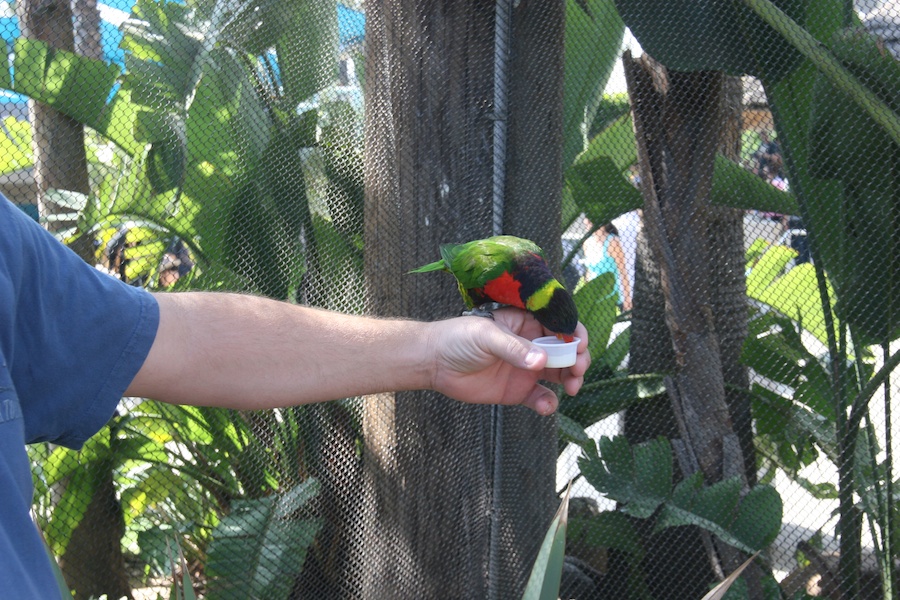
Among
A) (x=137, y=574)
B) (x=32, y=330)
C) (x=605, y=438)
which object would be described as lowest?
(x=137, y=574)

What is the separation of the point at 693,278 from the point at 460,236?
94 centimetres

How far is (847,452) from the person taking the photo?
2.47 m

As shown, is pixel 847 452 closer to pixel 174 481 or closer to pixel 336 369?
pixel 336 369

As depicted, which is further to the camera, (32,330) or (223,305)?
(223,305)

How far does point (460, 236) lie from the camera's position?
7.45 ft

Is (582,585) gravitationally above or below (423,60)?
below

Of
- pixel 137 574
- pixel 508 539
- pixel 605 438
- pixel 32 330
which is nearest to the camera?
pixel 32 330

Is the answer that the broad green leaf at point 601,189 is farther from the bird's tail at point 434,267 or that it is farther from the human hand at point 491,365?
the human hand at point 491,365

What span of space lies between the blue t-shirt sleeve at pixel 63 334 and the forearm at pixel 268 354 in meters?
0.06

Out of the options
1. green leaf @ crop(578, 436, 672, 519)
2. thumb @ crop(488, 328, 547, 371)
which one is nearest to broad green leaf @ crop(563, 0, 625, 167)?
green leaf @ crop(578, 436, 672, 519)

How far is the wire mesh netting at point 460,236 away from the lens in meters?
2.27

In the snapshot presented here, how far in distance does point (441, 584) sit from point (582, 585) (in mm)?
754

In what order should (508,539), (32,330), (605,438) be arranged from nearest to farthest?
1. (32,330)
2. (508,539)
3. (605,438)

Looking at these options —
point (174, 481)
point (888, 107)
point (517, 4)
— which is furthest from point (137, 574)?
point (888, 107)
